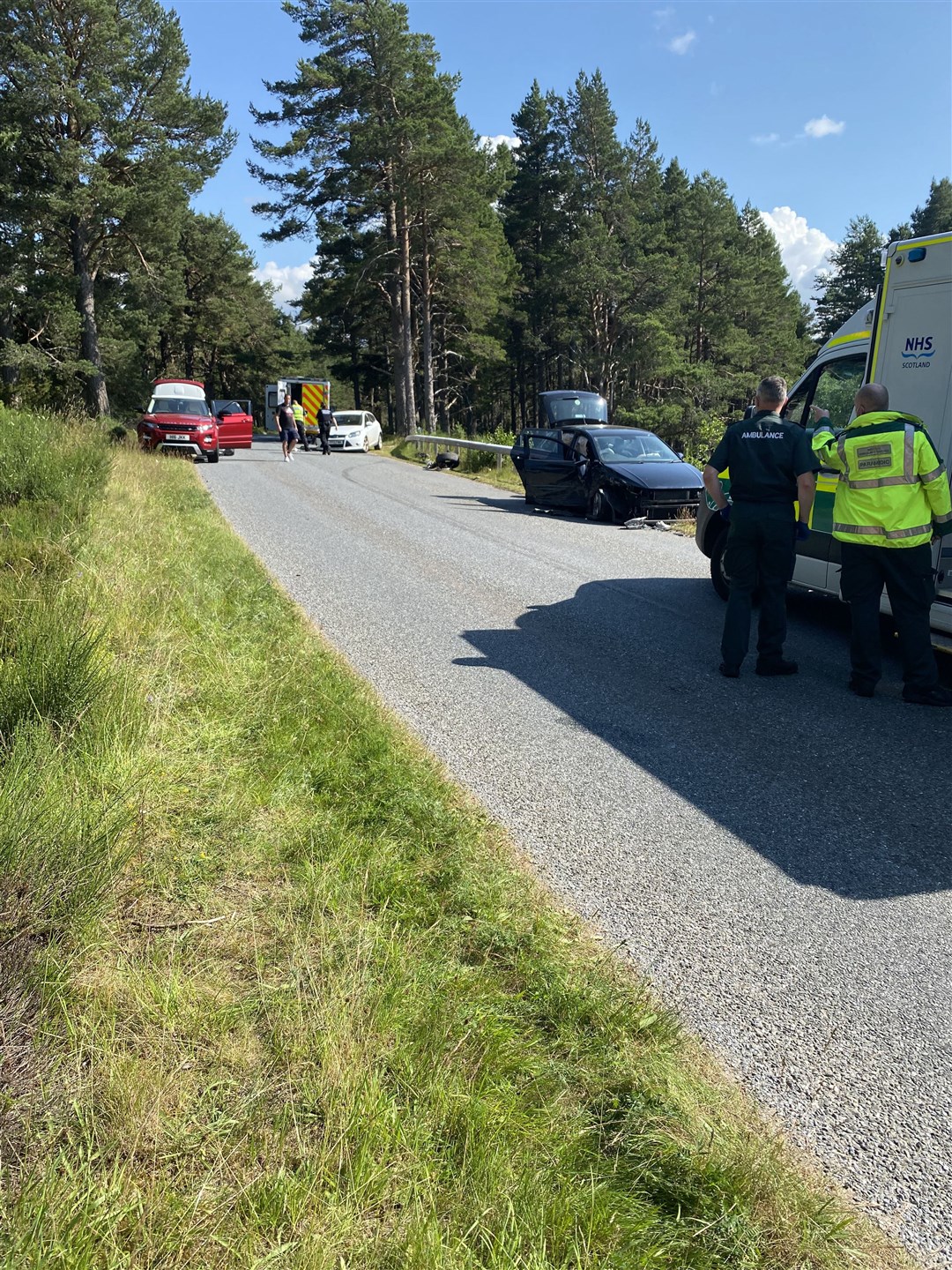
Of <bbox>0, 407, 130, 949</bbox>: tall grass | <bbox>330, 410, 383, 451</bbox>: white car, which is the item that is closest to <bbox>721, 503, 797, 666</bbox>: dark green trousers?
<bbox>0, 407, 130, 949</bbox>: tall grass

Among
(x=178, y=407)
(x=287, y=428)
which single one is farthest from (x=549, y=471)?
(x=178, y=407)

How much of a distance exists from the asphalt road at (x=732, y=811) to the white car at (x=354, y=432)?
24.9 m

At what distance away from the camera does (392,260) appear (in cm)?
3822

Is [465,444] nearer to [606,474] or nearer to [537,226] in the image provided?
[606,474]

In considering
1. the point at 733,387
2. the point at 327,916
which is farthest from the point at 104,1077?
the point at 733,387

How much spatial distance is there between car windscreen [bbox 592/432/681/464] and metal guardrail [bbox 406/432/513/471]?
18.2 ft

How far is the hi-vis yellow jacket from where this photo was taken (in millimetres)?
5949

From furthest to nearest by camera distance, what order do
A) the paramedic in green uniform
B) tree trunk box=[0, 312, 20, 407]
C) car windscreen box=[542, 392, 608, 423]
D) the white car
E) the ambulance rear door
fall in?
tree trunk box=[0, 312, 20, 407] < the white car < car windscreen box=[542, 392, 608, 423] < the ambulance rear door < the paramedic in green uniform

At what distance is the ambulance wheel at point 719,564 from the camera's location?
29.4 ft

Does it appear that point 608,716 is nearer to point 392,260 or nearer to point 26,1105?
point 26,1105

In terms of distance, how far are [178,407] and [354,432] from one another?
961 centimetres

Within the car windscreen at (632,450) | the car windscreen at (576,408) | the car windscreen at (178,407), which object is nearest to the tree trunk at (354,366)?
the car windscreen at (178,407)

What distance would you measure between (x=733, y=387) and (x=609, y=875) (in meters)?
52.4

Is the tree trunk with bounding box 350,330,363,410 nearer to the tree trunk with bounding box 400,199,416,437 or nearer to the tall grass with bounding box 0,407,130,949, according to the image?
the tree trunk with bounding box 400,199,416,437
